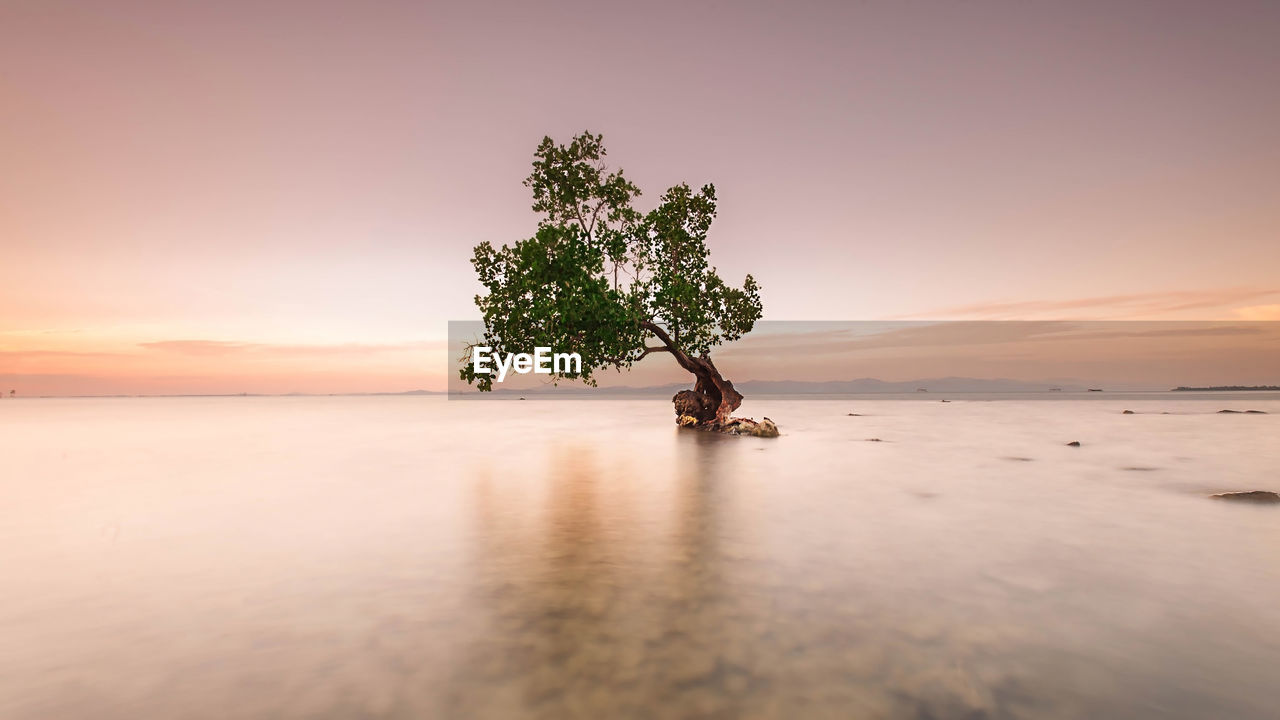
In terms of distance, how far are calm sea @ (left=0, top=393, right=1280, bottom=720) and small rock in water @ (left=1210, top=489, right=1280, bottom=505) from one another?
0.56 m

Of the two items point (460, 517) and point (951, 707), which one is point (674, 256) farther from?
point (951, 707)

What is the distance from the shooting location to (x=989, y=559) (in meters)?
9.16

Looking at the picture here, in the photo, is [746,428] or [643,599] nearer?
[643,599]

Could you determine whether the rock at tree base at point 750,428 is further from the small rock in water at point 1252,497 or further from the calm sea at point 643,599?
the small rock in water at point 1252,497

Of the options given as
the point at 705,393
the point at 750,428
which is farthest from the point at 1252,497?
the point at 705,393

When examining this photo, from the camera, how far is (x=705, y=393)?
3603 centimetres

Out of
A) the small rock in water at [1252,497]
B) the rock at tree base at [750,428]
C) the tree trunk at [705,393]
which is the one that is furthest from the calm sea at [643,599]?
the tree trunk at [705,393]

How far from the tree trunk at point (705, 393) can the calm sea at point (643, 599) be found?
15.2 m

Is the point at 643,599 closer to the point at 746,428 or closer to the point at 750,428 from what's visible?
the point at 750,428

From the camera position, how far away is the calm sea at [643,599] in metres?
4.95

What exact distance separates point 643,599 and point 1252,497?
16.2 m

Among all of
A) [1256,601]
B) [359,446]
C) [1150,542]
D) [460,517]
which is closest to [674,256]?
[359,446]

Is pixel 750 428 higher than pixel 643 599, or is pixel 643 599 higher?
pixel 750 428

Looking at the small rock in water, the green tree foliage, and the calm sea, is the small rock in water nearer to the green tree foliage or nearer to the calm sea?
the calm sea
